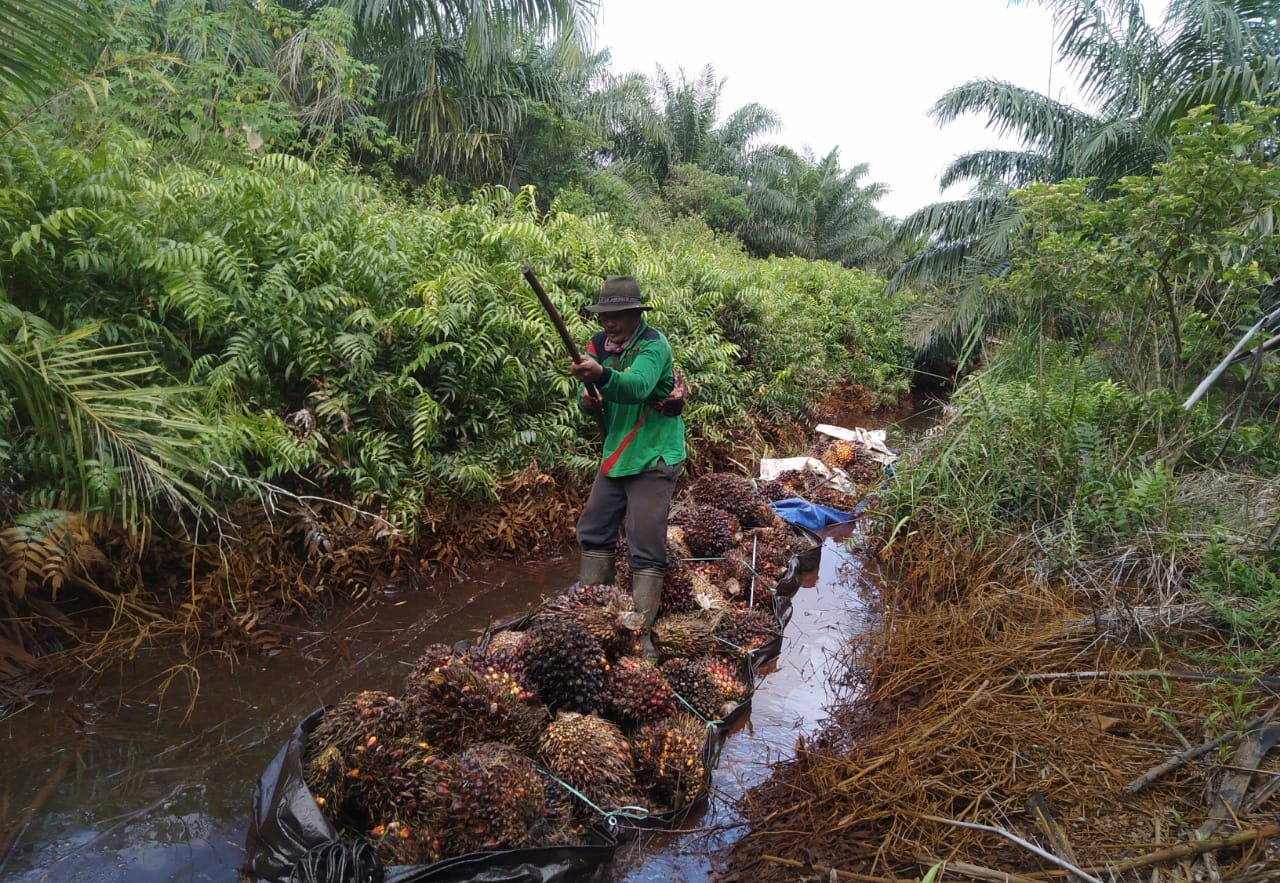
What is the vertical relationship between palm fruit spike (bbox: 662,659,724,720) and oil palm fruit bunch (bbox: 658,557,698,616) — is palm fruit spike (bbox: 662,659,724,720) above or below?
below

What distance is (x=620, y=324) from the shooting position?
416cm

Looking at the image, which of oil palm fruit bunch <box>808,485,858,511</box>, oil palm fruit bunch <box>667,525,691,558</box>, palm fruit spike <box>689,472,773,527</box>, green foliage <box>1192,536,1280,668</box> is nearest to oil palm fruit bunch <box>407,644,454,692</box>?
oil palm fruit bunch <box>667,525,691,558</box>

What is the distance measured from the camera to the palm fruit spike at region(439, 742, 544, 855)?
2.56m

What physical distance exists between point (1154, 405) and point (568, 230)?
587cm

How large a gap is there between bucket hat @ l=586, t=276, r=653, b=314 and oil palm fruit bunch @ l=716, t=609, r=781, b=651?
6.66ft

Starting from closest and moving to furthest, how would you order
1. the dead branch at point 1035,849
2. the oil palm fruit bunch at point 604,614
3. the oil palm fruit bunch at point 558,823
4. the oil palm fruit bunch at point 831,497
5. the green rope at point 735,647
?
the dead branch at point 1035,849, the oil palm fruit bunch at point 558,823, the oil palm fruit bunch at point 604,614, the green rope at point 735,647, the oil palm fruit bunch at point 831,497

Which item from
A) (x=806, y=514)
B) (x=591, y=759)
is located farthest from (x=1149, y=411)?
(x=591, y=759)

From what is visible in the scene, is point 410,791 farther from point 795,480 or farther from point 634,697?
point 795,480

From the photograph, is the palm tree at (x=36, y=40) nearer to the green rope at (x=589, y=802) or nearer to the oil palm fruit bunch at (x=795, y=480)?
the green rope at (x=589, y=802)

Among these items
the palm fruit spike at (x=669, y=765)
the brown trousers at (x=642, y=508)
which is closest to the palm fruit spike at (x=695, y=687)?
the palm fruit spike at (x=669, y=765)

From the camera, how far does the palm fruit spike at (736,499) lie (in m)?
6.62

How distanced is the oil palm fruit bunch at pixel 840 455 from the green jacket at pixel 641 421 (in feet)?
17.7

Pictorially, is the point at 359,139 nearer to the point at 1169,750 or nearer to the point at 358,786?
the point at 358,786

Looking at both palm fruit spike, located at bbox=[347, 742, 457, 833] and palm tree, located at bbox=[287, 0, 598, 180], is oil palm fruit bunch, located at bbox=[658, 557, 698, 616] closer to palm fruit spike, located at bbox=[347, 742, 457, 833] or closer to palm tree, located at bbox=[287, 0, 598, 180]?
palm fruit spike, located at bbox=[347, 742, 457, 833]
